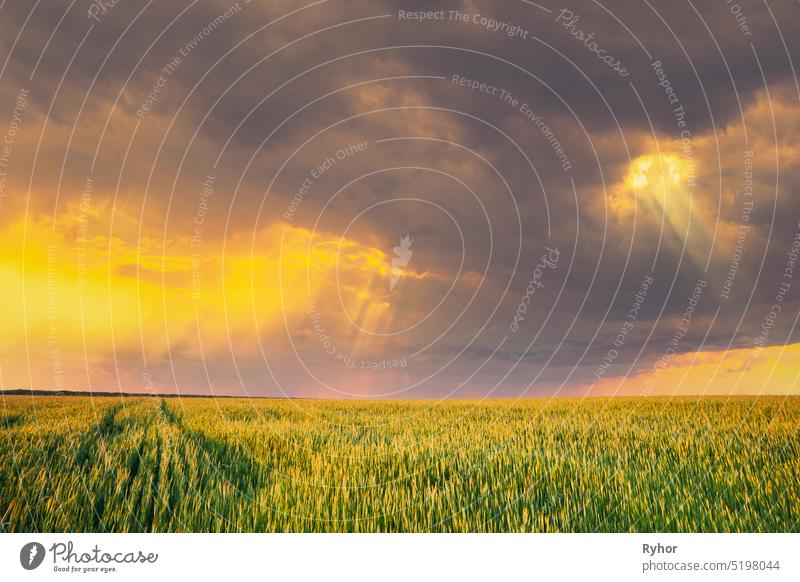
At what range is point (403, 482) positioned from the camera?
25.7 ft

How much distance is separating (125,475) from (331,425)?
7004 millimetres

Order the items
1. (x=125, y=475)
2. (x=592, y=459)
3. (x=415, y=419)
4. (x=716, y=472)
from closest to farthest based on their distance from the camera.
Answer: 1. (x=125, y=475)
2. (x=716, y=472)
3. (x=592, y=459)
4. (x=415, y=419)

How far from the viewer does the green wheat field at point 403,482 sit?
21.9 ft

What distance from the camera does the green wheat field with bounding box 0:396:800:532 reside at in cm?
666

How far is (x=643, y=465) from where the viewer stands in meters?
8.64

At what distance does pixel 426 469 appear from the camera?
27.6 feet

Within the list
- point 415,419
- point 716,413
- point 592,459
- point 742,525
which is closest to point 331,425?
point 415,419

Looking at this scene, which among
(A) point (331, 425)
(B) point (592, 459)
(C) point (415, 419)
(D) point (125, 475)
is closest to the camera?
(D) point (125, 475)
